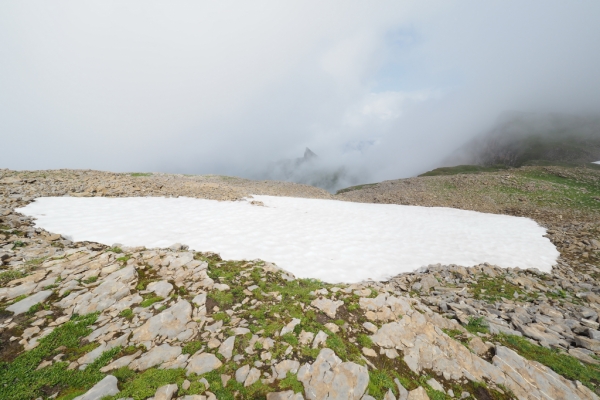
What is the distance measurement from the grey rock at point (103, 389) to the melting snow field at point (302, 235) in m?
7.72

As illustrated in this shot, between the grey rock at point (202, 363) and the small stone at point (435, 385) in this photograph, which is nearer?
the grey rock at point (202, 363)

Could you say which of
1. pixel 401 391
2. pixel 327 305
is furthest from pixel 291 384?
pixel 327 305

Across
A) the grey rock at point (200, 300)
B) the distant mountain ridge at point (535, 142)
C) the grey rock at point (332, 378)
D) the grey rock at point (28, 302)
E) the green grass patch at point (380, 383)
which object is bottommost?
the green grass patch at point (380, 383)

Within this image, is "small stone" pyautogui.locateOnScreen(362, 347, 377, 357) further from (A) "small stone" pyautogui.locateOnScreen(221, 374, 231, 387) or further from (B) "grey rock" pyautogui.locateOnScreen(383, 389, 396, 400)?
(A) "small stone" pyautogui.locateOnScreen(221, 374, 231, 387)

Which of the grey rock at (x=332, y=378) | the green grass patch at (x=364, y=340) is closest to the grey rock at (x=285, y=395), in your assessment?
the grey rock at (x=332, y=378)

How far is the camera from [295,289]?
29.9 feet

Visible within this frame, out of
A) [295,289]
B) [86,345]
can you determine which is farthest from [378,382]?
[86,345]

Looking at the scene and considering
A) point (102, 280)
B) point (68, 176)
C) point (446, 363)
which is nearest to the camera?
point (446, 363)

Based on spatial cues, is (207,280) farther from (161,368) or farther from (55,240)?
(55,240)

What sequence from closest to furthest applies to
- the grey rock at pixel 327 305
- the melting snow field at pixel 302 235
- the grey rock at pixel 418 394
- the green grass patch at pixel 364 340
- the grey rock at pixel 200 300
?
the grey rock at pixel 418 394 < the green grass patch at pixel 364 340 < the grey rock at pixel 200 300 < the grey rock at pixel 327 305 < the melting snow field at pixel 302 235

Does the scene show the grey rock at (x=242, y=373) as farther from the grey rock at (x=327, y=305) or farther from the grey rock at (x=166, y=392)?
the grey rock at (x=327, y=305)

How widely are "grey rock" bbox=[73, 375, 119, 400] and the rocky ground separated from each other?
3 centimetres

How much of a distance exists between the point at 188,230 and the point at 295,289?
10.4 metres

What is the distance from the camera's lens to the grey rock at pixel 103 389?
457 centimetres
